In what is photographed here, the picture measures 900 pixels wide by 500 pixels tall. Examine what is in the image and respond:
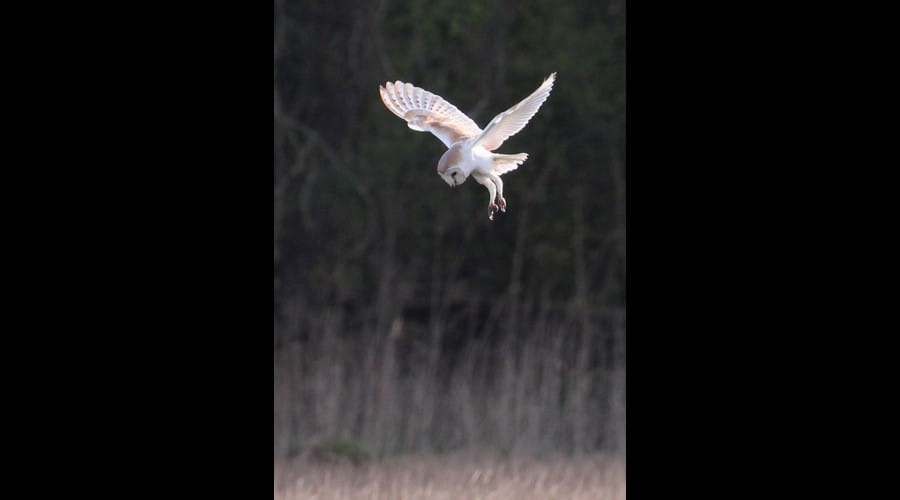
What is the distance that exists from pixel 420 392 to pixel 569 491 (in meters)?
1.89

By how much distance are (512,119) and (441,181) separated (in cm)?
608

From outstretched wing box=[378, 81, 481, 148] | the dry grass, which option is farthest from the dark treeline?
outstretched wing box=[378, 81, 481, 148]

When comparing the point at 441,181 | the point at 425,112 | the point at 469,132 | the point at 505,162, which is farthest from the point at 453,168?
the point at 441,181

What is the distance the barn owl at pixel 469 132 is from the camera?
3.04 m

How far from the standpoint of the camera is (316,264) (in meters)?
9.44

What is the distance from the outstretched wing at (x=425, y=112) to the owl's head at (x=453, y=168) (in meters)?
Answer: 0.49

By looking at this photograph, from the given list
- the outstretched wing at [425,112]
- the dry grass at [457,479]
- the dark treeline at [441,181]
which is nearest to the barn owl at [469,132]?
the outstretched wing at [425,112]

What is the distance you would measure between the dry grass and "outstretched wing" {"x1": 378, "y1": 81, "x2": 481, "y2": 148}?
2.37 m

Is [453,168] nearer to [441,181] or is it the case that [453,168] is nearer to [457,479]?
[457,479]

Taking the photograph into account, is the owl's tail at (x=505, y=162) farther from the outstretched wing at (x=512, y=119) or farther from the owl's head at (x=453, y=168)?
the owl's head at (x=453, y=168)

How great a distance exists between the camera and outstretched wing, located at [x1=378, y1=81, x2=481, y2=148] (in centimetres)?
365
